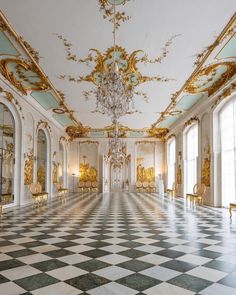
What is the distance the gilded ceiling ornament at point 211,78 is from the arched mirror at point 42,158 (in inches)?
320

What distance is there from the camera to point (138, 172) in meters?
23.2

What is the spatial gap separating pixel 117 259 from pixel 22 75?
8.16 m

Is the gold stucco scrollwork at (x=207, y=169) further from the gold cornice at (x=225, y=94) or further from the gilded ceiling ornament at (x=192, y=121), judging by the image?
→ the gilded ceiling ornament at (x=192, y=121)

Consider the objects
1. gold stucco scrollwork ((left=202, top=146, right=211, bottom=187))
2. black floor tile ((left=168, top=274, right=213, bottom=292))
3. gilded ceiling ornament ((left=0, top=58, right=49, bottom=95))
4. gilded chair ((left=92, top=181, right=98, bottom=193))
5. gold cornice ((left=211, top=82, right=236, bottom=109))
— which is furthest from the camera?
gilded chair ((left=92, top=181, right=98, bottom=193))

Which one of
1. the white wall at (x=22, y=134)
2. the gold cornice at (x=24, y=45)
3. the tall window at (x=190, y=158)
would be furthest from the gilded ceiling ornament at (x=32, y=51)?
the tall window at (x=190, y=158)

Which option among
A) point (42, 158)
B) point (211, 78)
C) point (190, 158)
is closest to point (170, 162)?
point (190, 158)

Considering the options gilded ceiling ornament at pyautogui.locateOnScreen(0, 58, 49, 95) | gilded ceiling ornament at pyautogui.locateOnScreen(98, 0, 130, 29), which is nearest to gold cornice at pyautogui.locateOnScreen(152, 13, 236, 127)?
gilded ceiling ornament at pyautogui.locateOnScreen(98, 0, 130, 29)

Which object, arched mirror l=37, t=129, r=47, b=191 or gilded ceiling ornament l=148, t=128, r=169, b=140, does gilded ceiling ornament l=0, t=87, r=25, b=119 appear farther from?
gilded ceiling ornament l=148, t=128, r=169, b=140

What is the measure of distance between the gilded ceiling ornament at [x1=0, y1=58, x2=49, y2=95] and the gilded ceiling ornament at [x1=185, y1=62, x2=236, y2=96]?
569 centimetres

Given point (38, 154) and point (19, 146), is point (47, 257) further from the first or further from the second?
point (38, 154)

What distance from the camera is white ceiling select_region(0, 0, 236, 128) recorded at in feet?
19.6

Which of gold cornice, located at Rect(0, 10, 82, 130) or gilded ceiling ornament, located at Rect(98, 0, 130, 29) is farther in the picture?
gold cornice, located at Rect(0, 10, 82, 130)

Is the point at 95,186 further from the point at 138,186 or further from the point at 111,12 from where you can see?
the point at 111,12

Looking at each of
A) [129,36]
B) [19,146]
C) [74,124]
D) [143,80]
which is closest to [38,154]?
[19,146]
